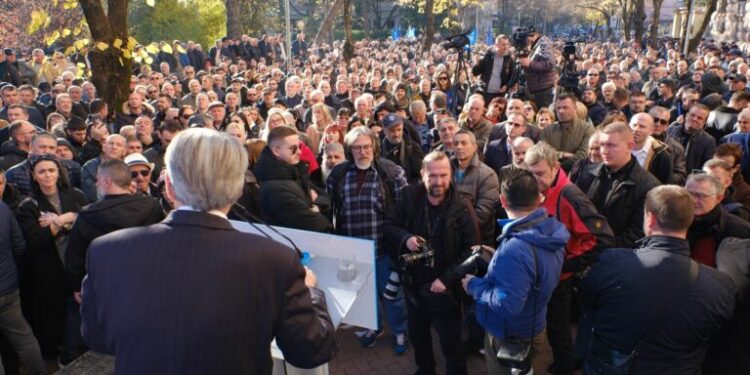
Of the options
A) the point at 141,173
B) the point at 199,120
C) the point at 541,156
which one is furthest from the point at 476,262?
the point at 199,120

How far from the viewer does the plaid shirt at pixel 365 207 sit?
4301 mm

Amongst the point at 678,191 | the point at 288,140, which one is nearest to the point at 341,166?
the point at 288,140

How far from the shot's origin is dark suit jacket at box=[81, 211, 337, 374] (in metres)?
1.52

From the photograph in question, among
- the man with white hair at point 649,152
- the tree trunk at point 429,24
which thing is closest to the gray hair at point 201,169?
the man with white hair at point 649,152

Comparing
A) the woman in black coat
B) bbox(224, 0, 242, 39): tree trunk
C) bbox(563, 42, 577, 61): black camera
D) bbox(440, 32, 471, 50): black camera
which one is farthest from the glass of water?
bbox(224, 0, 242, 39): tree trunk

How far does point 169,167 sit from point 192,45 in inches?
684

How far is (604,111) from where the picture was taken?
7574mm

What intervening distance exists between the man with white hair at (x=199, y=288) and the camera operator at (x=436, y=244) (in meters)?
1.75

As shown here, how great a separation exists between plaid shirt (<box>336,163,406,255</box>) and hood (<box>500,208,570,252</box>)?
65.2 inches

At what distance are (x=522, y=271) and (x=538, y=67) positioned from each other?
6411mm

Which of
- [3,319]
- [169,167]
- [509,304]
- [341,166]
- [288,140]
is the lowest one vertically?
[3,319]

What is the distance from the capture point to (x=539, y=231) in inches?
106

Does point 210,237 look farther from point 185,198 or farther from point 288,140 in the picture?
point 288,140

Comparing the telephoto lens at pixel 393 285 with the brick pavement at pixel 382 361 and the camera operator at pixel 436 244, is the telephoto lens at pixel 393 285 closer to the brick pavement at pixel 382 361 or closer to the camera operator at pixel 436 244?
the camera operator at pixel 436 244
